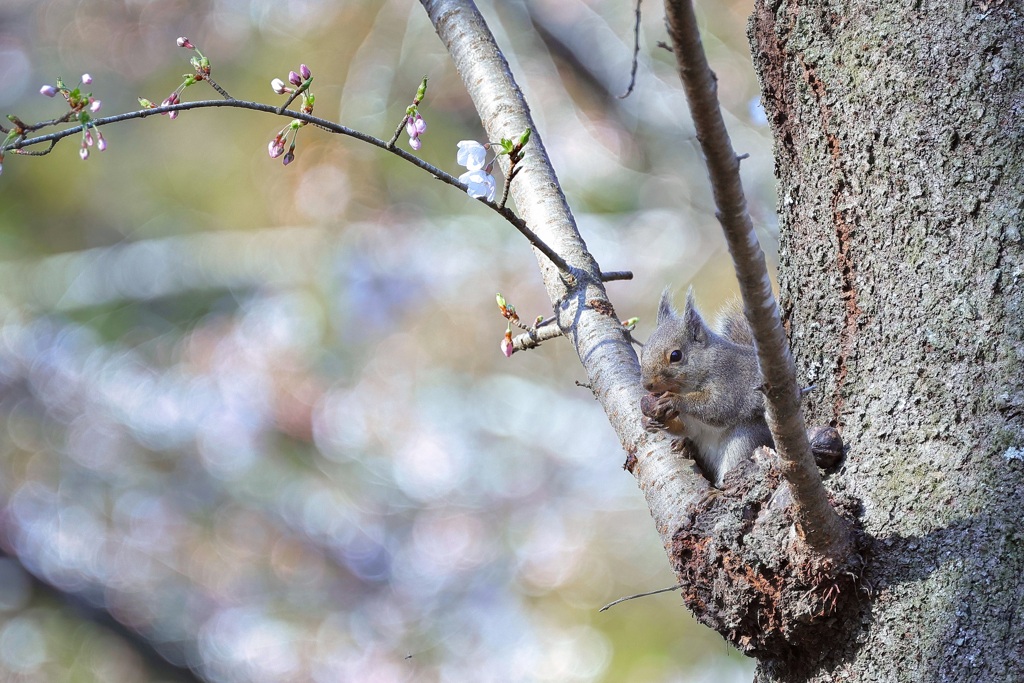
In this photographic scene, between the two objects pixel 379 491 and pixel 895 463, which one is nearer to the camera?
pixel 895 463

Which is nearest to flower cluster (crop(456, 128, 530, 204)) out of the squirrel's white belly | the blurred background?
the squirrel's white belly

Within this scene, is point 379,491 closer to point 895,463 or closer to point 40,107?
point 40,107

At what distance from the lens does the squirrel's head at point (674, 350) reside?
2346mm

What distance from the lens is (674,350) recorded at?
238cm

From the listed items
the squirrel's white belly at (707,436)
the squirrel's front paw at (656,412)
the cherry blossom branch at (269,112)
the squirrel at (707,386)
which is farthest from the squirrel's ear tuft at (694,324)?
the cherry blossom branch at (269,112)

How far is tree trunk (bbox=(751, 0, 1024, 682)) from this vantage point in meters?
1.25

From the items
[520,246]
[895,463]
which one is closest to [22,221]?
[520,246]

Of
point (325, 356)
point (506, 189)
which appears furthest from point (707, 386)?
point (325, 356)

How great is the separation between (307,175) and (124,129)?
1670 millimetres

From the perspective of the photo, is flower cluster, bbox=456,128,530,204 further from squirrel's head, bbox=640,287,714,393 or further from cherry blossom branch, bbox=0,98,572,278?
squirrel's head, bbox=640,287,714,393

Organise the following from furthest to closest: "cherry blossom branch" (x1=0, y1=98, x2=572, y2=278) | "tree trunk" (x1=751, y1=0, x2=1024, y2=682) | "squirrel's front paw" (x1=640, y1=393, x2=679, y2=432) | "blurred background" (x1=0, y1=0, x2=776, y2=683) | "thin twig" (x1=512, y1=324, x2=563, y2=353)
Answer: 1. "blurred background" (x1=0, y1=0, x2=776, y2=683)
2. "thin twig" (x1=512, y1=324, x2=563, y2=353)
3. "squirrel's front paw" (x1=640, y1=393, x2=679, y2=432)
4. "cherry blossom branch" (x1=0, y1=98, x2=572, y2=278)
5. "tree trunk" (x1=751, y1=0, x2=1024, y2=682)

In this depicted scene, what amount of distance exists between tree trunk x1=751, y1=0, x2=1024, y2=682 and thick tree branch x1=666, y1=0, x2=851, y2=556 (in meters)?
0.12

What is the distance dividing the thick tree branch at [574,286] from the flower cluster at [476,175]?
103 mm

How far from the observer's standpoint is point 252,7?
717 cm
